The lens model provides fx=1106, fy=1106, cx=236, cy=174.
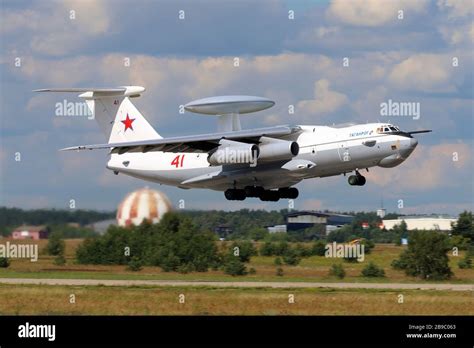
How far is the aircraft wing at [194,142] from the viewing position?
1349 inches

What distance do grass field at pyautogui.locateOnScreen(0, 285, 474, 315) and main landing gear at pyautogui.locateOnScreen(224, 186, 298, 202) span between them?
21.6ft

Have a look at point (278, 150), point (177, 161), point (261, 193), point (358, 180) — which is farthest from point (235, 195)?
point (358, 180)

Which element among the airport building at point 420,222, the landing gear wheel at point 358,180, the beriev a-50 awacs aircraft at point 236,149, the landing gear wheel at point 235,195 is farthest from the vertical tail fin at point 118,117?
the airport building at point 420,222

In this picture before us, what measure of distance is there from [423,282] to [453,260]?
31.5 ft

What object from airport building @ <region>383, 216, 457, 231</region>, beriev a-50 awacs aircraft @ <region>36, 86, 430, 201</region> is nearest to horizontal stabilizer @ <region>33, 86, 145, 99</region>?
beriev a-50 awacs aircraft @ <region>36, 86, 430, 201</region>

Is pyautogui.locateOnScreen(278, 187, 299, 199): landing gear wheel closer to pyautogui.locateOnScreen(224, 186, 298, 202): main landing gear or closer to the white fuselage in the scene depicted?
pyautogui.locateOnScreen(224, 186, 298, 202): main landing gear

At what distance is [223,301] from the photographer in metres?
26.9

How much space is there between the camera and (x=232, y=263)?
122ft

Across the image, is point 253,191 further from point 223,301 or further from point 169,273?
point 223,301

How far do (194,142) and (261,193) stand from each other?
2.84m
